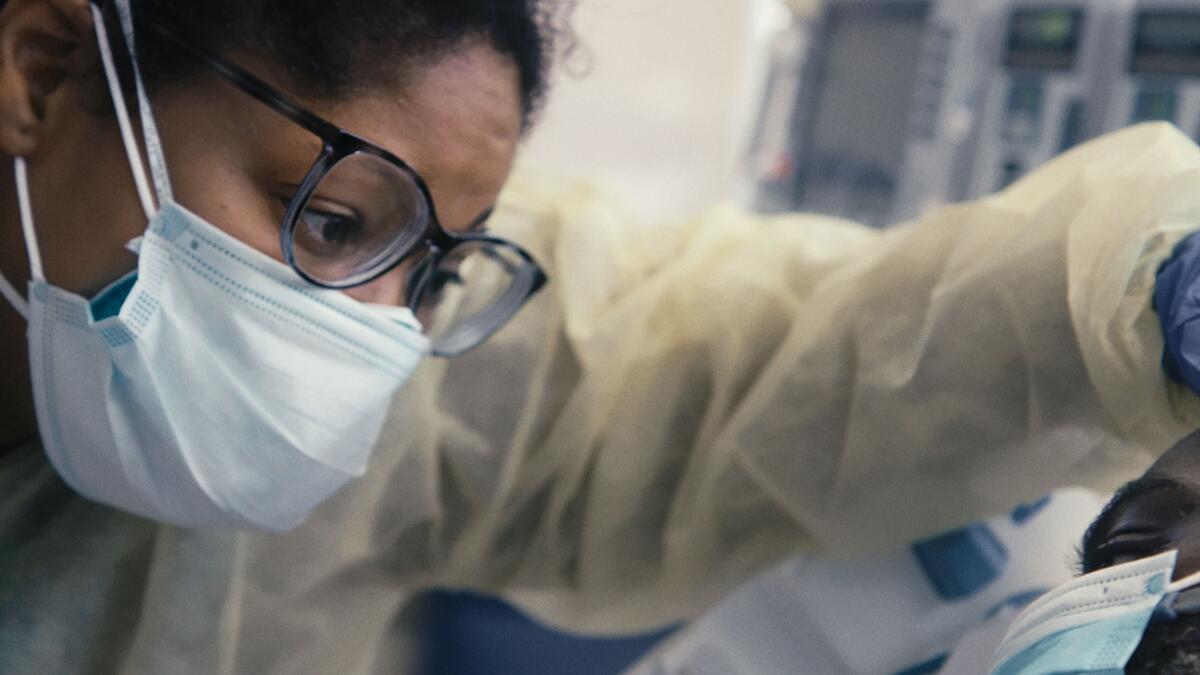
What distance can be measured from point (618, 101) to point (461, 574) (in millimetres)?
1338

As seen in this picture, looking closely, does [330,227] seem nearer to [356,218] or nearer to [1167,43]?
[356,218]

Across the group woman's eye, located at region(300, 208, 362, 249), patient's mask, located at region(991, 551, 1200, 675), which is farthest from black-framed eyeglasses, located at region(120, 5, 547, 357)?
patient's mask, located at region(991, 551, 1200, 675)

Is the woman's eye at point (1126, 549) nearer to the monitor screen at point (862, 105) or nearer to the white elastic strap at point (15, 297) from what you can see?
the white elastic strap at point (15, 297)

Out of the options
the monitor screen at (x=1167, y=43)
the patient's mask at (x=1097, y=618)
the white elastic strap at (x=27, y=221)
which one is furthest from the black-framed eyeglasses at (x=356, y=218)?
the monitor screen at (x=1167, y=43)

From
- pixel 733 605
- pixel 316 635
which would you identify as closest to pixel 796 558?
pixel 733 605

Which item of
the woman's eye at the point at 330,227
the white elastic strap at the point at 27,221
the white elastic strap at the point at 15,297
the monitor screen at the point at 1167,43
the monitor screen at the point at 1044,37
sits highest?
the monitor screen at the point at 1167,43

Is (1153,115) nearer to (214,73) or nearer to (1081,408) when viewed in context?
(1081,408)

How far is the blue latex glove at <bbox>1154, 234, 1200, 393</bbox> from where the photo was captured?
58 cm

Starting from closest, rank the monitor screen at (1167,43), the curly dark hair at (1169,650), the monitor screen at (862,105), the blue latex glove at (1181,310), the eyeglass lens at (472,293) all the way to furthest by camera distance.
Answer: the curly dark hair at (1169,650), the blue latex glove at (1181,310), the eyeglass lens at (472,293), the monitor screen at (1167,43), the monitor screen at (862,105)

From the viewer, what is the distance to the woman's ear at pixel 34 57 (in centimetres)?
64

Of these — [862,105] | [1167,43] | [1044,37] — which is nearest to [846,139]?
[862,105]

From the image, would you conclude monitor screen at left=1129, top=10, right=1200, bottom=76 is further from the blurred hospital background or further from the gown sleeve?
the gown sleeve

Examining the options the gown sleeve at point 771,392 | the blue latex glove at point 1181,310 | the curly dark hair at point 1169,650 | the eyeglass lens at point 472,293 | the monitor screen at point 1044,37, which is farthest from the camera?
the monitor screen at point 1044,37

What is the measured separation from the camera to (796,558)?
34.8 inches
